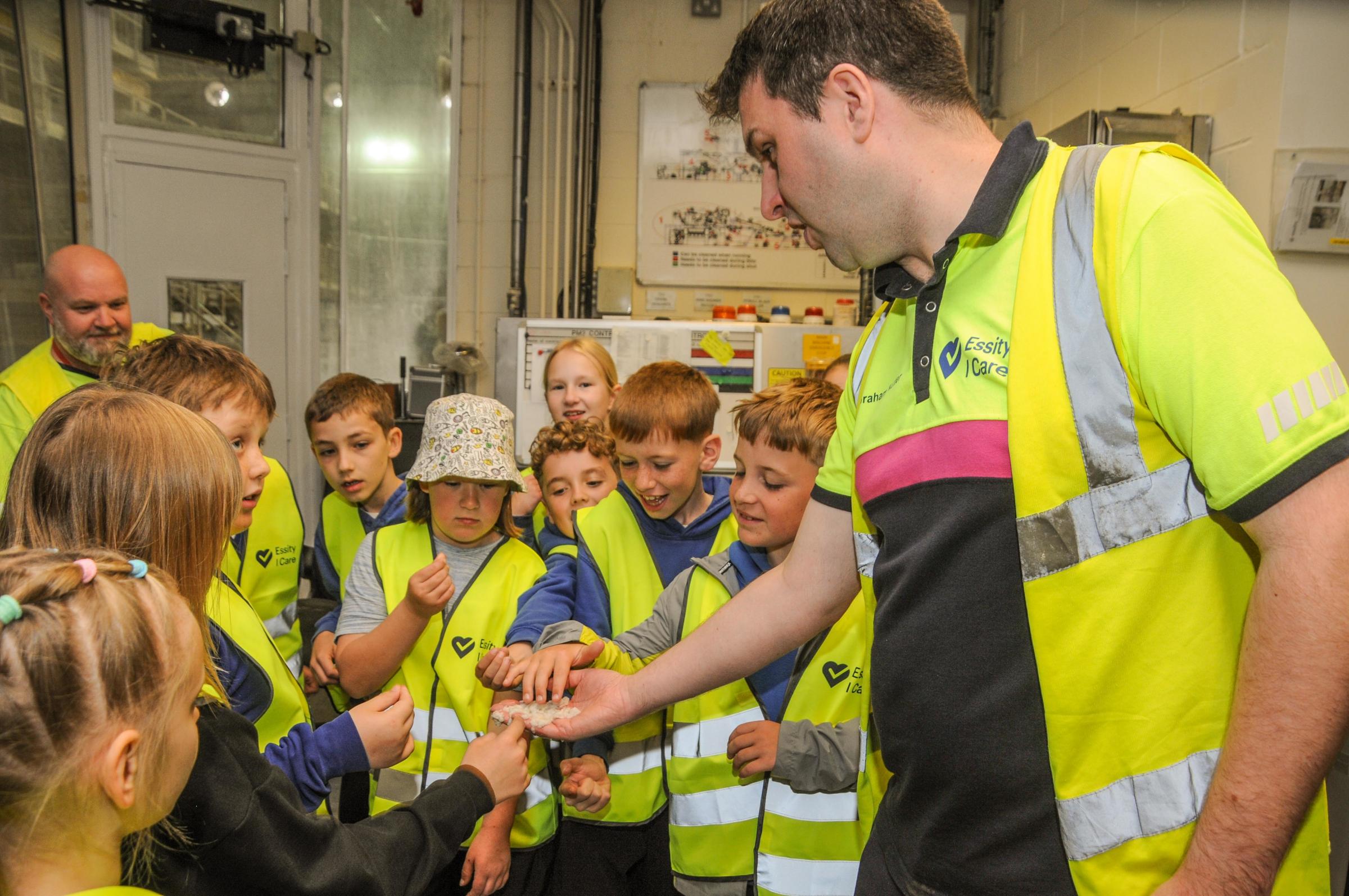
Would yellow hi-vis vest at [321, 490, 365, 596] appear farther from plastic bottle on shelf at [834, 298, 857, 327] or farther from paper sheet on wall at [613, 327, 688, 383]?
plastic bottle on shelf at [834, 298, 857, 327]

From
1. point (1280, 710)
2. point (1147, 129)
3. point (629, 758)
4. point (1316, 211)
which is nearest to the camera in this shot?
point (1280, 710)

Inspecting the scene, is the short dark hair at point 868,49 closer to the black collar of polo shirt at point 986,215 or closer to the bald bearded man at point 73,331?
the black collar of polo shirt at point 986,215

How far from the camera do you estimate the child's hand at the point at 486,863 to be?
5.67ft

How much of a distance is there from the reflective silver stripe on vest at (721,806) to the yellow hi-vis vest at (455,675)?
323 millimetres

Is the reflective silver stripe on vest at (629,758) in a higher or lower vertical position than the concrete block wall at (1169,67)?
lower

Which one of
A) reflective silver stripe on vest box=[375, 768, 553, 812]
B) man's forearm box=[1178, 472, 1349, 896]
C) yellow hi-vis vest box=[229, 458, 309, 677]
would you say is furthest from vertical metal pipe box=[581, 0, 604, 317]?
man's forearm box=[1178, 472, 1349, 896]

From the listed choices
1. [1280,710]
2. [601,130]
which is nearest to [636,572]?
[1280,710]

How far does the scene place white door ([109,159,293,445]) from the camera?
4195mm

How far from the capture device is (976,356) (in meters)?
0.93

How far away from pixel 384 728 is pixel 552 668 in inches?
11.6

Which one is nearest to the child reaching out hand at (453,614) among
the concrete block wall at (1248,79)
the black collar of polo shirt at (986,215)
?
the black collar of polo shirt at (986,215)

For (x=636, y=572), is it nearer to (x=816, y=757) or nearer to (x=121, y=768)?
(x=816, y=757)

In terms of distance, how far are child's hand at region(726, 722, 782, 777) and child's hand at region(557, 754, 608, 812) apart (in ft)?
0.95

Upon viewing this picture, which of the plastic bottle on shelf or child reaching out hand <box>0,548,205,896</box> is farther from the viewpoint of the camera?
the plastic bottle on shelf
